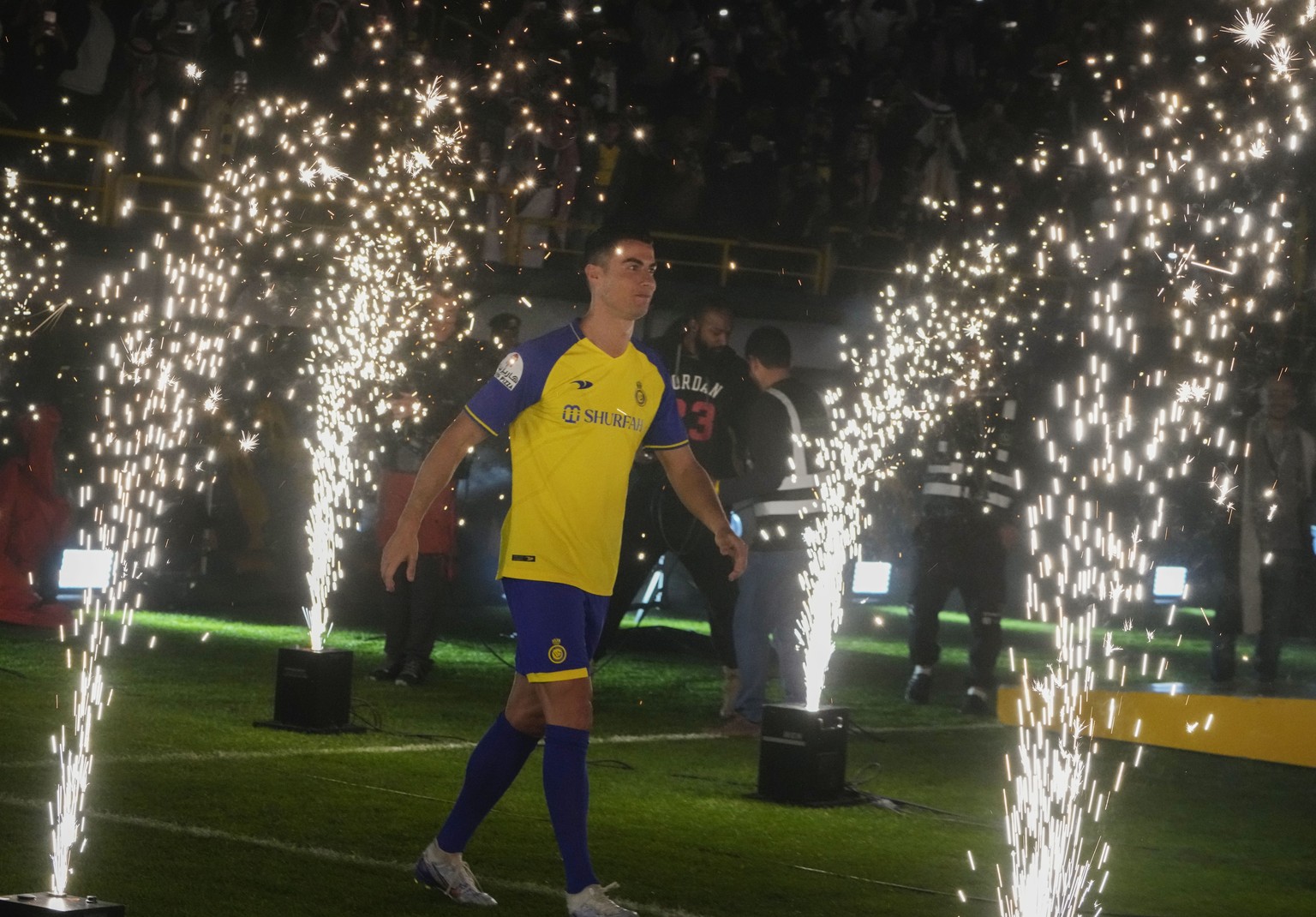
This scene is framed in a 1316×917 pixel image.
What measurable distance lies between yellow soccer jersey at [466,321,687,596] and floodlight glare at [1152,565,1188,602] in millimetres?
16405

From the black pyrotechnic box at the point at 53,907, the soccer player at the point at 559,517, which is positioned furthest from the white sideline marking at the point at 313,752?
the black pyrotechnic box at the point at 53,907

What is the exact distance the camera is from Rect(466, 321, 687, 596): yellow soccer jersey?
6.05 meters

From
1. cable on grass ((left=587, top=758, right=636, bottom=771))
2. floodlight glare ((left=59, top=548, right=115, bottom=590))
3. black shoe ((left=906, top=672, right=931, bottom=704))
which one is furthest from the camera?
floodlight glare ((left=59, top=548, right=115, bottom=590))

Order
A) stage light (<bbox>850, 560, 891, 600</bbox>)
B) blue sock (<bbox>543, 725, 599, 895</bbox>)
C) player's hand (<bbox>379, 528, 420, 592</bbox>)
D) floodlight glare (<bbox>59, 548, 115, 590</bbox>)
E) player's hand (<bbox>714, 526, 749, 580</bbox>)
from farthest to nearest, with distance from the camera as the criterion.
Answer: stage light (<bbox>850, 560, 891, 600</bbox>)
floodlight glare (<bbox>59, 548, 115, 590</bbox>)
player's hand (<bbox>714, 526, 749, 580</bbox>)
player's hand (<bbox>379, 528, 420, 592</bbox>)
blue sock (<bbox>543, 725, 599, 895</bbox>)

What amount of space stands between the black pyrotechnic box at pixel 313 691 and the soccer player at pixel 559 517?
3.64 m

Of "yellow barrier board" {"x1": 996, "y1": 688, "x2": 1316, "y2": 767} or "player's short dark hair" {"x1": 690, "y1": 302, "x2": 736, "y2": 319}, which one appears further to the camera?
"player's short dark hair" {"x1": 690, "y1": 302, "x2": 736, "y2": 319}

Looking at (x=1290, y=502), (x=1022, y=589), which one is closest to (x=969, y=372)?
(x=1022, y=589)

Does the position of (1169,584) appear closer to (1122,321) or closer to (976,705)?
(1122,321)

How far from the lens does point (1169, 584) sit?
865 inches

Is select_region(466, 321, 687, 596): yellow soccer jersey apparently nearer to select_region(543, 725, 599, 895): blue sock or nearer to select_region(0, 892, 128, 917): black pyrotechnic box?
select_region(543, 725, 599, 895): blue sock

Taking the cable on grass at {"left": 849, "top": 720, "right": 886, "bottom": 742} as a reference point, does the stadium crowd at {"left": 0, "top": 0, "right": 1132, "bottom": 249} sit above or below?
above

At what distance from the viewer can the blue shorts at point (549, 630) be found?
19.5 ft

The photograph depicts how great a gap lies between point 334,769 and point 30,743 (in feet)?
4.80

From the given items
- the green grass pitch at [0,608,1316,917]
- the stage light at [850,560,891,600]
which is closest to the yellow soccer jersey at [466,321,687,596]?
the green grass pitch at [0,608,1316,917]
